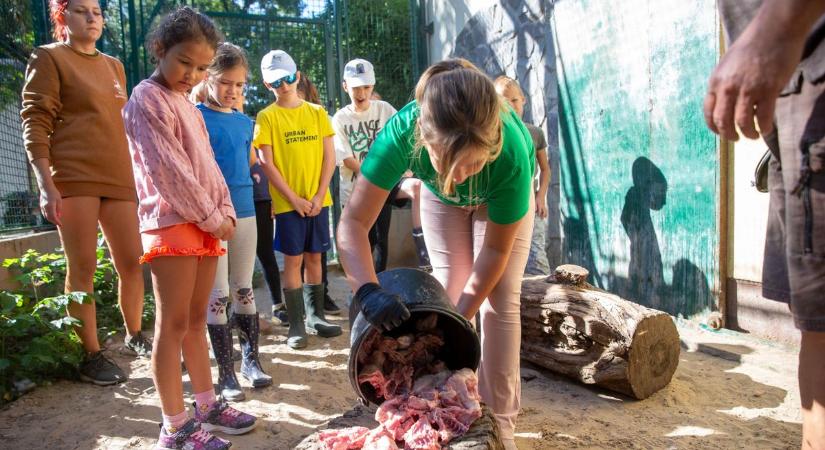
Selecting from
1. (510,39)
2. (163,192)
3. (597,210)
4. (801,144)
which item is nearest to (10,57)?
(163,192)

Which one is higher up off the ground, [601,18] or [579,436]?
[601,18]

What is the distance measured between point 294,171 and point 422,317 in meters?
2.35

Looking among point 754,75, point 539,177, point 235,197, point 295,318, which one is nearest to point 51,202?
point 235,197

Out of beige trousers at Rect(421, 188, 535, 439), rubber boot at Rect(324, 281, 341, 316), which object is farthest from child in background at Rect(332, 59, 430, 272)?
beige trousers at Rect(421, 188, 535, 439)

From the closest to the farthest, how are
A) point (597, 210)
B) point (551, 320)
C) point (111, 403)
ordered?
point (111, 403), point (551, 320), point (597, 210)

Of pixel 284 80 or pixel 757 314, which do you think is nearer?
pixel 757 314

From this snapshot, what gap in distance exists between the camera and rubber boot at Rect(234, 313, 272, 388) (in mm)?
3168

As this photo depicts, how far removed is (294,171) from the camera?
13.3 ft

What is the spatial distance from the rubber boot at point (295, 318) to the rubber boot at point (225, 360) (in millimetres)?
849

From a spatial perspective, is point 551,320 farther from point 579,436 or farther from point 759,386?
point 759,386

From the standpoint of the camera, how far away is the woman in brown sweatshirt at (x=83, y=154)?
303 centimetres

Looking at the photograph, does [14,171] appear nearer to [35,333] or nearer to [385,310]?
[35,333]

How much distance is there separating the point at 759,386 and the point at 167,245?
2.99m

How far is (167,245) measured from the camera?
2.16 m
